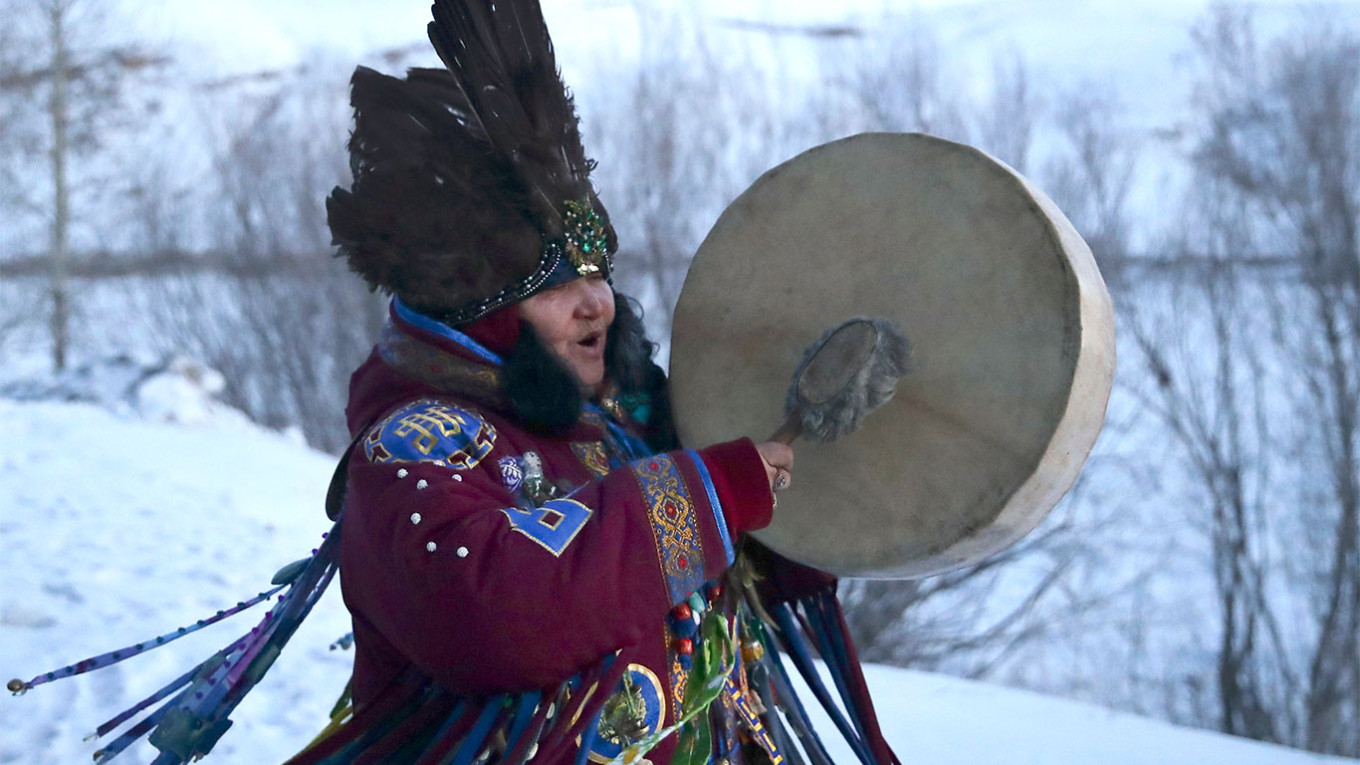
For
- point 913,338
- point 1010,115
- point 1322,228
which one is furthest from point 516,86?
point 1010,115

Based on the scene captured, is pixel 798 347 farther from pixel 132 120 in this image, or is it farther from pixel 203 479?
pixel 132 120

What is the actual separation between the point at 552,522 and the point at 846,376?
0.42 metres

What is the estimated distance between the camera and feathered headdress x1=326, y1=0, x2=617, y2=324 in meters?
1.47

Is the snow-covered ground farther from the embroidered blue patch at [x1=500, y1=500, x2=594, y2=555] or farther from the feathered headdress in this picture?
the embroidered blue patch at [x1=500, y1=500, x2=594, y2=555]

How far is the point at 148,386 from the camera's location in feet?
29.2

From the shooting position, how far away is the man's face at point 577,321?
5.03ft

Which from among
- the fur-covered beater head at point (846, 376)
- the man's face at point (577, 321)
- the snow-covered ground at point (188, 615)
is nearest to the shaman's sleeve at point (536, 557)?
the fur-covered beater head at point (846, 376)

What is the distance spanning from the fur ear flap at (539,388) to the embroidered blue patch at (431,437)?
7 centimetres

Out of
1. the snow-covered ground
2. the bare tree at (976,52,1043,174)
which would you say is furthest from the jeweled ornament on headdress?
the bare tree at (976,52,1043,174)

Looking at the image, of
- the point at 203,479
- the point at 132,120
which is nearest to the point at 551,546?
the point at 203,479

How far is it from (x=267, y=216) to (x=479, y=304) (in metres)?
12.6

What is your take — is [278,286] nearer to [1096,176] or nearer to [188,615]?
[1096,176]

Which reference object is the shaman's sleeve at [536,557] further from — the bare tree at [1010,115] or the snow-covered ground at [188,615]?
the bare tree at [1010,115]

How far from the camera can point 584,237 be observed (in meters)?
1.55
